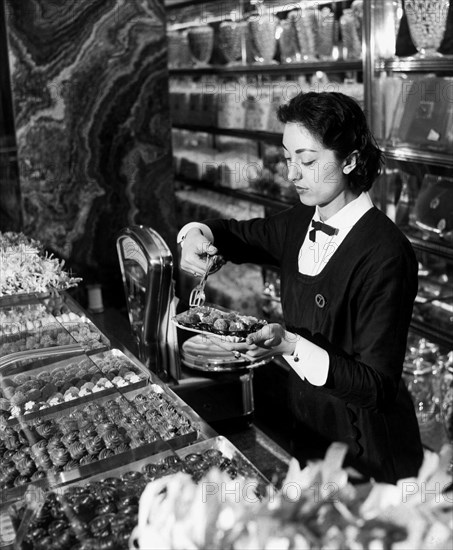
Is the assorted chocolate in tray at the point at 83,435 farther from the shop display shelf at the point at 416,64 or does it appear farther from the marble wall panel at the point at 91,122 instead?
the marble wall panel at the point at 91,122

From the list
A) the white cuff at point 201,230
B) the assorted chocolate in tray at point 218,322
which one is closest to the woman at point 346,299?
the assorted chocolate in tray at point 218,322

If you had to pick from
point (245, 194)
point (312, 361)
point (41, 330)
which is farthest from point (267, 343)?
point (245, 194)

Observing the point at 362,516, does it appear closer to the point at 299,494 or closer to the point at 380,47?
the point at 299,494

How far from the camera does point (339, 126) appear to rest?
87.3 inches

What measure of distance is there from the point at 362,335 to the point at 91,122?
296 cm

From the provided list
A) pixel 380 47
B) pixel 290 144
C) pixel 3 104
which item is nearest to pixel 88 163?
pixel 3 104

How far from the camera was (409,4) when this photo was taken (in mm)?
3838

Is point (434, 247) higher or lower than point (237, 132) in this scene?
lower

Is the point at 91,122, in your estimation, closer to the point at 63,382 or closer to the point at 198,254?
the point at 198,254

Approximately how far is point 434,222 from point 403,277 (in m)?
1.93

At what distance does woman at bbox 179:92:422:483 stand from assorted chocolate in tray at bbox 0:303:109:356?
729 millimetres

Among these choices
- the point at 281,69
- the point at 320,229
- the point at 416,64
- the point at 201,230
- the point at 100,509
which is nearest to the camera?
the point at 100,509

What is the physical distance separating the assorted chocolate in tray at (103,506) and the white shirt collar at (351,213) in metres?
0.79

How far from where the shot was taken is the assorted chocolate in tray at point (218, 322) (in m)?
2.20
